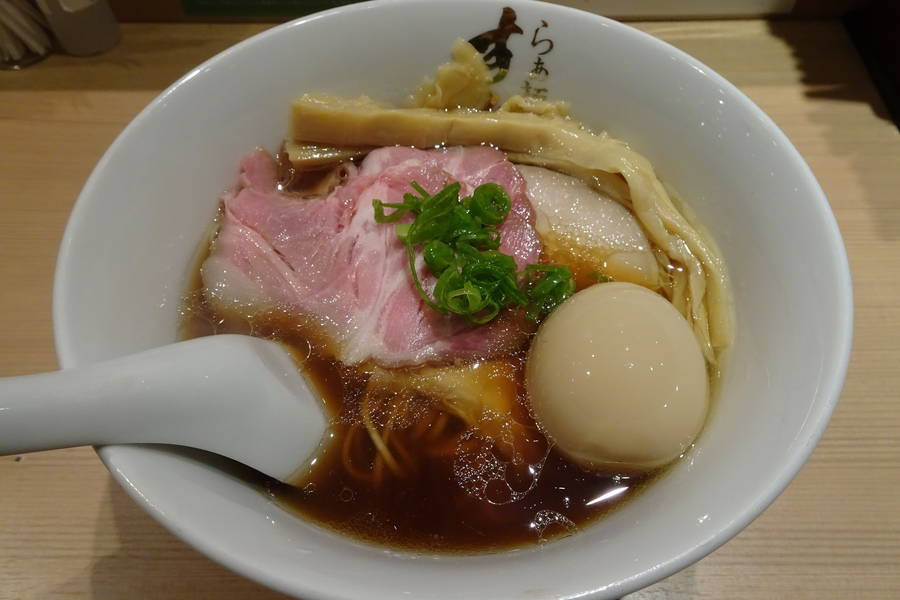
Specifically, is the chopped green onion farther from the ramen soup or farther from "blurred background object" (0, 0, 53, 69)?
"blurred background object" (0, 0, 53, 69)

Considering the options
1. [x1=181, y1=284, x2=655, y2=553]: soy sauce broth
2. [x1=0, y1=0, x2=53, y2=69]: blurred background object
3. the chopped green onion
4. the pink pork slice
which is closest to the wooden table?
[x1=0, y1=0, x2=53, y2=69]: blurred background object

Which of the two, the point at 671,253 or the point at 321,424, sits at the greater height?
the point at 671,253

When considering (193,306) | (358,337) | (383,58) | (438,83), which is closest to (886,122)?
(438,83)

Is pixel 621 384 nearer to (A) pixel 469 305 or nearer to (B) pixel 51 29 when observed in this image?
(A) pixel 469 305

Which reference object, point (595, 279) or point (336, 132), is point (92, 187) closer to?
point (336, 132)

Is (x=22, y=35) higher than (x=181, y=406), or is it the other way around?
(x=22, y=35)

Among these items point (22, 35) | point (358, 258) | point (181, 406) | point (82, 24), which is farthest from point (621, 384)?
point (22, 35)

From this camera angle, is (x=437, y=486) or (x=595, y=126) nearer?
(x=437, y=486)

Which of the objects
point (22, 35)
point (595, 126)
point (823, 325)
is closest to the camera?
point (823, 325)
